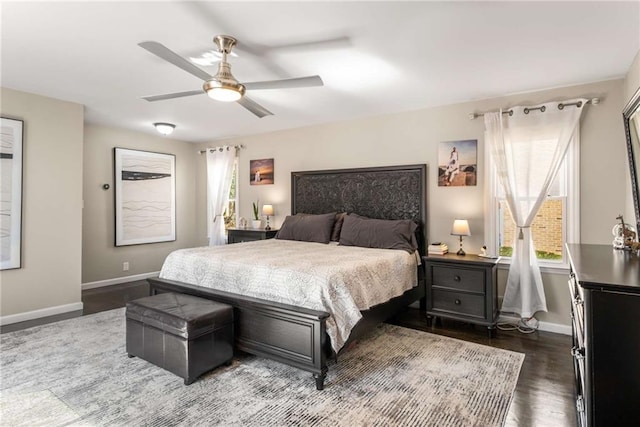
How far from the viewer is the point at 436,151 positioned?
4227mm

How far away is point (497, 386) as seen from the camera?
2402 millimetres

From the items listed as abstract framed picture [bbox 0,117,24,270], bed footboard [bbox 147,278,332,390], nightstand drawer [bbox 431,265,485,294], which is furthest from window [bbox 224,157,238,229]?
nightstand drawer [bbox 431,265,485,294]

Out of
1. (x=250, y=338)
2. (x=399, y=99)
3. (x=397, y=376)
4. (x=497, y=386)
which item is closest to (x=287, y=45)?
(x=399, y=99)

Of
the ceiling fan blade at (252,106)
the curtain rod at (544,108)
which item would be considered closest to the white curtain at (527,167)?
the curtain rod at (544,108)

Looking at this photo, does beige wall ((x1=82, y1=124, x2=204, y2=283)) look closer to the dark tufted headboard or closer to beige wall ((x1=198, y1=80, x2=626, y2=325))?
beige wall ((x1=198, y1=80, x2=626, y2=325))

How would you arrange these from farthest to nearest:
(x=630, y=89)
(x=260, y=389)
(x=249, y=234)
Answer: (x=249, y=234) < (x=630, y=89) < (x=260, y=389)

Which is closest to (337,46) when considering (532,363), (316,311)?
(316,311)

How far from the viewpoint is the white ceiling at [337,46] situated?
7.09ft

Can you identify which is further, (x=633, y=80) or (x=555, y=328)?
(x=555, y=328)

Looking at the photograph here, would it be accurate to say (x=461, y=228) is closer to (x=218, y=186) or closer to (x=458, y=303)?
(x=458, y=303)

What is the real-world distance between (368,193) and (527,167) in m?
1.88

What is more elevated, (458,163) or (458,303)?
(458,163)

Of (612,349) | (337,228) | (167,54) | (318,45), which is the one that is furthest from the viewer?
(337,228)

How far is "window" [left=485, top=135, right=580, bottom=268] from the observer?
3.44 m
